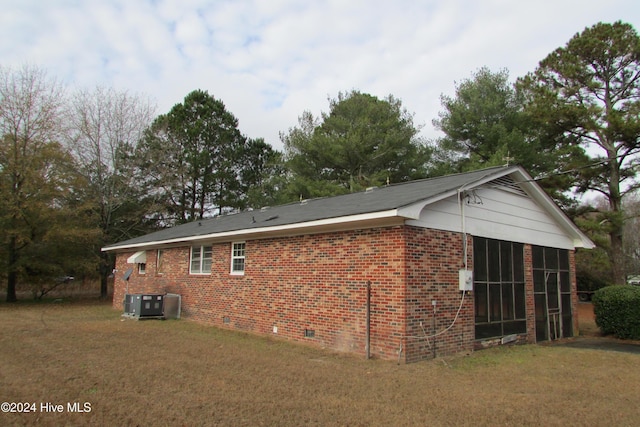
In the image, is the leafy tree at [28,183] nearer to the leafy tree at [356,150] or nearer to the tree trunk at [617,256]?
the leafy tree at [356,150]

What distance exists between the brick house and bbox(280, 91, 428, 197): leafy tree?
535 inches

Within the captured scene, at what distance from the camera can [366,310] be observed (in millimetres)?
8305

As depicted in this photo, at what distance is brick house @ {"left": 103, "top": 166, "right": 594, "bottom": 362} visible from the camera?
8102 millimetres

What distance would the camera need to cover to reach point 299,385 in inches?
240

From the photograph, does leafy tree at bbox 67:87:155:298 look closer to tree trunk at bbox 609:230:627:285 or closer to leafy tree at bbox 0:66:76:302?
leafy tree at bbox 0:66:76:302

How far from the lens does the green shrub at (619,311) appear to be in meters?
12.0

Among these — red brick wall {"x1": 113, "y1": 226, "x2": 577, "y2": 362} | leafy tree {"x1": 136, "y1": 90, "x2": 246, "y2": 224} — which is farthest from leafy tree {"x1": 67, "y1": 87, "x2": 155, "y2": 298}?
red brick wall {"x1": 113, "y1": 226, "x2": 577, "y2": 362}

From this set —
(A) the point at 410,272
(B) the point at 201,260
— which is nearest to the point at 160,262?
(B) the point at 201,260

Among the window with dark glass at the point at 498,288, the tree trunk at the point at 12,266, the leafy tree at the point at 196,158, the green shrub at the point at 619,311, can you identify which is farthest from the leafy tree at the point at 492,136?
the tree trunk at the point at 12,266

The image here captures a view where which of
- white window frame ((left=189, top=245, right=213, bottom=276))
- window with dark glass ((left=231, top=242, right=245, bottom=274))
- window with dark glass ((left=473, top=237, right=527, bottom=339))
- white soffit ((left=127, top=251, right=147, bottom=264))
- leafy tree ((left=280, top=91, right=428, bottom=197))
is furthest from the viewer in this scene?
leafy tree ((left=280, top=91, right=428, bottom=197))

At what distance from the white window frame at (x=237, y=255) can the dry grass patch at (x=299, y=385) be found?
293 centimetres

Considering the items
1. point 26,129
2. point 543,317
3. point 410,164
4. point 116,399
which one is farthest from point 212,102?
point 116,399

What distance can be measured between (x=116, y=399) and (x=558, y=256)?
12145mm

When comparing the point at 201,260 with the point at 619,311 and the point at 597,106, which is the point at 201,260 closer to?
the point at 619,311
